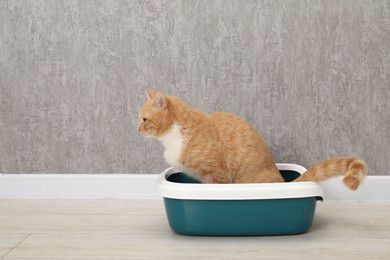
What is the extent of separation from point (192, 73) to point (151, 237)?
0.74 meters

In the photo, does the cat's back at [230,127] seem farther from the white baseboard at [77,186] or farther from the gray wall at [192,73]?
the white baseboard at [77,186]

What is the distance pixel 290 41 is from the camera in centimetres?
219

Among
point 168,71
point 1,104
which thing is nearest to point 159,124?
point 168,71

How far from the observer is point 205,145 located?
187 cm

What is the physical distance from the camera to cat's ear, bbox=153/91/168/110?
6.14 feet

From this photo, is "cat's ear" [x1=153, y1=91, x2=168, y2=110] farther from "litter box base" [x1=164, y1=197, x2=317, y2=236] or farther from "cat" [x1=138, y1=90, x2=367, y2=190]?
"litter box base" [x1=164, y1=197, x2=317, y2=236]

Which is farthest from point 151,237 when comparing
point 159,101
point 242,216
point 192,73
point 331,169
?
point 192,73

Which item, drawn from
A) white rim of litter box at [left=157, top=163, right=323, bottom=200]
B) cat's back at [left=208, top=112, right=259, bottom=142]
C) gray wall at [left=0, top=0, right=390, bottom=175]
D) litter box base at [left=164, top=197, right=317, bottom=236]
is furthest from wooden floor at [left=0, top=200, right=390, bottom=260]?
cat's back at [left=208, top=112, right=259, bottom=142]

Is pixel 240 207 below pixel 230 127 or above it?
below

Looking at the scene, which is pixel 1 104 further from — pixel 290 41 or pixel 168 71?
pixel 290 41

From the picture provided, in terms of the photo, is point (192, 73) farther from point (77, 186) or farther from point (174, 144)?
point (77, 186)

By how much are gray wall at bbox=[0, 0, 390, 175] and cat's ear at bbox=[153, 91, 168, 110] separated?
37 cm

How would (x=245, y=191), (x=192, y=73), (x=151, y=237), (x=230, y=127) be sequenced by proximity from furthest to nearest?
1. (x=192, y=73)
2. (x=230, y=127)
3. (x=151, y=237)
4. (x=245, y=191)

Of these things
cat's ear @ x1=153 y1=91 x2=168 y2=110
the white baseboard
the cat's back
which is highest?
cat's ear @ x1=153 y1=91 x2=168 y2=110
